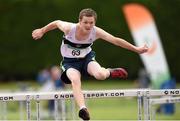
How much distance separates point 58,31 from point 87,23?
86.1 ft

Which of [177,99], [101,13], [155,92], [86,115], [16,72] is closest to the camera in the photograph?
[86,115]

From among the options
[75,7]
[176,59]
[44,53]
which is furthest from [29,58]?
[176,59]

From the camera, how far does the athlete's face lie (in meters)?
10.7

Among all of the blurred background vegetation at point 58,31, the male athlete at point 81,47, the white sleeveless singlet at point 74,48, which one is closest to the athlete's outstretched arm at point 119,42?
the male athlete at point 81,47

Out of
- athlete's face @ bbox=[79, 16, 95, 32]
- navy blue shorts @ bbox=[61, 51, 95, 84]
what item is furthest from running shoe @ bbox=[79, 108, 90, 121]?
athlete's face @ bbox=[79, 16, 95, 32]

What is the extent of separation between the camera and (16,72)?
39.7 metres

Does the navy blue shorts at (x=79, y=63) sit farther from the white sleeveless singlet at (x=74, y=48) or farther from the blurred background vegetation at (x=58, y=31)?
the blurred background vegetation at (x=58, y=31)

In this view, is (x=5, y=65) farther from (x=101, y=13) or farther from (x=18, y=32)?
(x=101, y=13)

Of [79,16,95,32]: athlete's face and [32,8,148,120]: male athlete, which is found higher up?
[79,16,95,32]: athlete's face

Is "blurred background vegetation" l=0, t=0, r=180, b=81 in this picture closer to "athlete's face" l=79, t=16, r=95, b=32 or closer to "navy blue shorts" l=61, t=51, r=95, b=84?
"navy blue shorts" l=61, t=51, r=95, b=84

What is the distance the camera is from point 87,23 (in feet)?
35.4

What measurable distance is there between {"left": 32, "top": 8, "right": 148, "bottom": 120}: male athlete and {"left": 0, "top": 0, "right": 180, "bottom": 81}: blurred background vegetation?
24923 millimetres

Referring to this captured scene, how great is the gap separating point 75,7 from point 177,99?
80.9 feet

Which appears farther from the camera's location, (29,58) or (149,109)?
(29,58)
